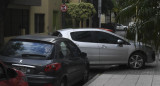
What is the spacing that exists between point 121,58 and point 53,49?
17.3 ft

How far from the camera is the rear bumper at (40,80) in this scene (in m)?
7.57

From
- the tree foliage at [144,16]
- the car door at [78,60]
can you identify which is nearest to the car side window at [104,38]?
the car door at [78,60]

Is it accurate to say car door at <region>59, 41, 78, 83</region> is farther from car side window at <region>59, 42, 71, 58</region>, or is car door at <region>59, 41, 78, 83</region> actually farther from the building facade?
the building facade

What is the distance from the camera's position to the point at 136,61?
13.4 metres

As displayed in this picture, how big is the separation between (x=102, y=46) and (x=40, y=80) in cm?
554

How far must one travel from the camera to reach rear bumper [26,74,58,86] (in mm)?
7570

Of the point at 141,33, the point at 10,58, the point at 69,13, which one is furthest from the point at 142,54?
the point at 69,13

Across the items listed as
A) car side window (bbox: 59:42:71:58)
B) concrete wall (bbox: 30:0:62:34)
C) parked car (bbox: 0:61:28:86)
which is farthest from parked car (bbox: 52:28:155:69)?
concrete wall (bbox: 30:0:62:34)

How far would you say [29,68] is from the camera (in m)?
7.79

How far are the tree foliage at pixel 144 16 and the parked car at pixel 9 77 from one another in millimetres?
1896

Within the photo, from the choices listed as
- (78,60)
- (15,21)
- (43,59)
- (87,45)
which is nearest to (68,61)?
(43,59)

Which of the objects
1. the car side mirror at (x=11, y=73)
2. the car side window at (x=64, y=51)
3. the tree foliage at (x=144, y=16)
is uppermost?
the tree foliage at (x=144, y=16)

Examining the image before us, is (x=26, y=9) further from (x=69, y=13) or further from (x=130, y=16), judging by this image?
(x=130, y=16)

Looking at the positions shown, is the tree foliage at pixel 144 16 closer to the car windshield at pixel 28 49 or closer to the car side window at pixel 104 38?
the car windshield at pixel 28 49
